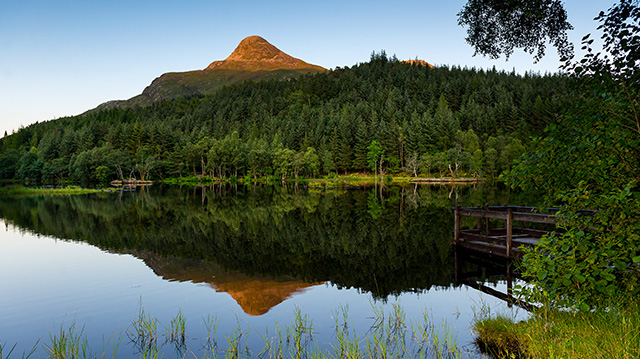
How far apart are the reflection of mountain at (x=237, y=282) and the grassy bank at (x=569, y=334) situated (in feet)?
19.7

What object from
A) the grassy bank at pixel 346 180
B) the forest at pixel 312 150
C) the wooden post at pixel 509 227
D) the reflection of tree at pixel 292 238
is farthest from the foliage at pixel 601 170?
the forest at pixel 312 150

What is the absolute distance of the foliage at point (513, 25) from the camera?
8086mm

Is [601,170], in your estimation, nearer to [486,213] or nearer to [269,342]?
[269,342]

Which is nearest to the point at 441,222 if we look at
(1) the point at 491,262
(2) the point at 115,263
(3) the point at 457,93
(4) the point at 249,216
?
(1) the point at 491,262

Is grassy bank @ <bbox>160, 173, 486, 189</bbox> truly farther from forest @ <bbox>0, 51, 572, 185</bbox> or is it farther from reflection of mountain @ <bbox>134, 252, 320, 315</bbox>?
reflection of mountain @ <bbox>134, 252, 320, 315</bbox>

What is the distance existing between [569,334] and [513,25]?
649cm

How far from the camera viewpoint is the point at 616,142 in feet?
19.5

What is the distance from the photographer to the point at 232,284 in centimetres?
1371

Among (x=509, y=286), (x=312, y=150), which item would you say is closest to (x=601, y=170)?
(x=509, y=286)

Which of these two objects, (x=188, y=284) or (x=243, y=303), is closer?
(x=243, y=303)

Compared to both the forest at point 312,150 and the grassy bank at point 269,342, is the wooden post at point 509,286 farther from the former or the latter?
the forest at point 312,150

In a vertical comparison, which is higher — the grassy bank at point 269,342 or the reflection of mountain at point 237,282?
the grassy bank at point 269,342

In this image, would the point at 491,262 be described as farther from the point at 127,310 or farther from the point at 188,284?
the point at 127,310

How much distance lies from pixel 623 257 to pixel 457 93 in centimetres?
18679
